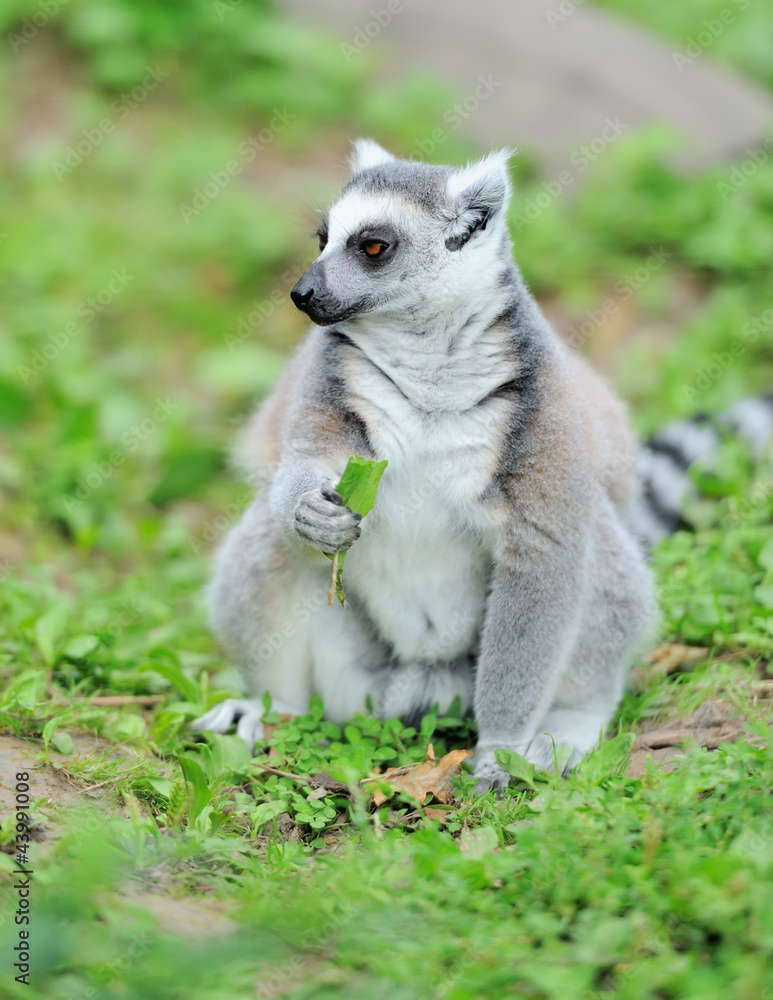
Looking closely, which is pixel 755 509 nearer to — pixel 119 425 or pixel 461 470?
pixel 461 470

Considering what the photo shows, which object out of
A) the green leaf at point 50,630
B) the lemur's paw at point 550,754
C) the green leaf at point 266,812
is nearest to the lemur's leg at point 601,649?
the lemur's paw at point 550,754

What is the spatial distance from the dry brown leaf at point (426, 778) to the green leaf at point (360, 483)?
0.83m

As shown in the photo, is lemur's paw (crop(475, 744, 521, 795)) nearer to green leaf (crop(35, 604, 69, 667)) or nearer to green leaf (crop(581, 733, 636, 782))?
green leaf (crop(581, 733, 636, 782))

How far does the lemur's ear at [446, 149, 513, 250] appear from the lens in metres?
3.38

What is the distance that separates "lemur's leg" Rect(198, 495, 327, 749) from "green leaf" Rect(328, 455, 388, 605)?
1.88ft

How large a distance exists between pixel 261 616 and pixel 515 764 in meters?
1.06

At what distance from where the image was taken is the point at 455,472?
3.26 m

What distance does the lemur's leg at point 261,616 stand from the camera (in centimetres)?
375

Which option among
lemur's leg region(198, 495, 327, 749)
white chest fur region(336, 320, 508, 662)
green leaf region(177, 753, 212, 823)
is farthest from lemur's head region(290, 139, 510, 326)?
green leaf region(177, 753, 212, 823)

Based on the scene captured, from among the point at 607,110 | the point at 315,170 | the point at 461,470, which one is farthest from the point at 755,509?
the point at 315,170

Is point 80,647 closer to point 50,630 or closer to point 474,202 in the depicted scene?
point 50,630

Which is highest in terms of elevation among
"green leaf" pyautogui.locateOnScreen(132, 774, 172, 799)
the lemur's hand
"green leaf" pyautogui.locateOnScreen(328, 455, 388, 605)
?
"green leaf" pyautogui.locateOnScreen(328, 455, 388, 605)

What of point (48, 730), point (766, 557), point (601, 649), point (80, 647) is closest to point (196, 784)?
point (48, 730)

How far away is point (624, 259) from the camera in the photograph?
7219 millimetres
